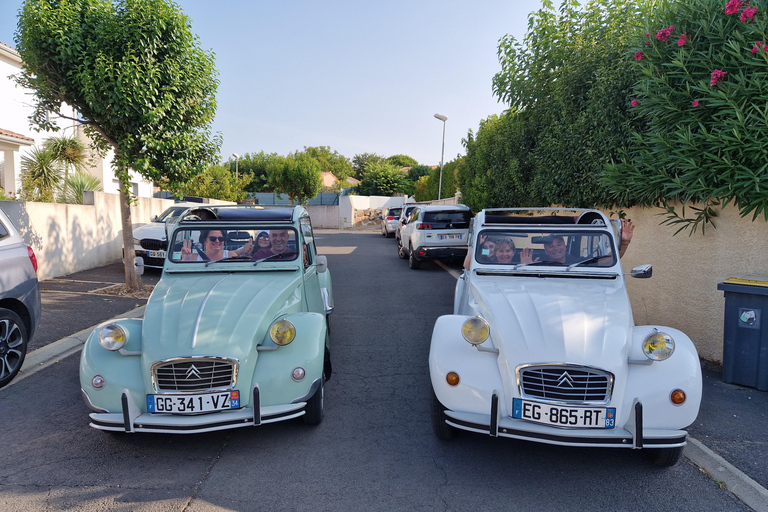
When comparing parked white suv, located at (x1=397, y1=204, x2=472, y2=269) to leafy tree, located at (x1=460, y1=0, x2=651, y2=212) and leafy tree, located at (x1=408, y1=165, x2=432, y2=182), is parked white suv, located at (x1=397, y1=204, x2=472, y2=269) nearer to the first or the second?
leafy tree, located at (x1=460, y1=0, x2=651, y2=212)

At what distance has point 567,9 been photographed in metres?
9.47

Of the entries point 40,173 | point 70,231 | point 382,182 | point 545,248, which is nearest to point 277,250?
point 545,248

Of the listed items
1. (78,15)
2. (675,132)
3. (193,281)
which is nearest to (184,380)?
(193,281)

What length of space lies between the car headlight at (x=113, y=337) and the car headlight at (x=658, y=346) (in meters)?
3.62

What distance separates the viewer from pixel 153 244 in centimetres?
1118

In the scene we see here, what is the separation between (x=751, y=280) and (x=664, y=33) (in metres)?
2.85

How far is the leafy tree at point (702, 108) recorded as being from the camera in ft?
15.7

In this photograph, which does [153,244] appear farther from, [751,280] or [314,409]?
[751,280]

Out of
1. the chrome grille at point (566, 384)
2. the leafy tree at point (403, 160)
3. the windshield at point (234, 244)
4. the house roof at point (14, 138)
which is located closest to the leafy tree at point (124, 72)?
the windshield at point (234, 244)

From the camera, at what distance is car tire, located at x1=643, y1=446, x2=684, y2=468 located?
3296 mm

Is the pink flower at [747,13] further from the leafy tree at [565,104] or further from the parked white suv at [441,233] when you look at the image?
the parked white suv at [441,233]

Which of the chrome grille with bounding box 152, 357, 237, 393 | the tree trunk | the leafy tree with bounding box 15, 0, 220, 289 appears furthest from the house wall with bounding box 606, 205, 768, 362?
the tree trunk

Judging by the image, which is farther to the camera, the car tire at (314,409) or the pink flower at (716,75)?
the pink flower at (716,75)

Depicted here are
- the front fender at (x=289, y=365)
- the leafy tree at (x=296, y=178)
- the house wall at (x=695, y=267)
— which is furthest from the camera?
the leafy tree at (x=296, y=178)
